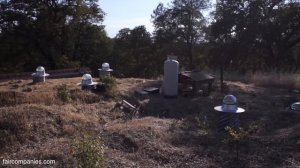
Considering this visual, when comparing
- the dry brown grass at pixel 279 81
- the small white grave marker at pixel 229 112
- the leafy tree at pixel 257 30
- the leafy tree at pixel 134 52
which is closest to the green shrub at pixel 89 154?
the small white grave marker at pixel 229 112

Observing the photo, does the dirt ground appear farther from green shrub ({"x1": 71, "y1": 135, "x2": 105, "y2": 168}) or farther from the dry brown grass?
the dry brown grass

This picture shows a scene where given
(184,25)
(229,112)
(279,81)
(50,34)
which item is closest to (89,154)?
(229,112)

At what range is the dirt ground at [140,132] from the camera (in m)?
6.48

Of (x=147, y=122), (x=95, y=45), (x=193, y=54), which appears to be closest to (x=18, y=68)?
(x=95, y=45)

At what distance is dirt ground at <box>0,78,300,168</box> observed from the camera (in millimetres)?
6484

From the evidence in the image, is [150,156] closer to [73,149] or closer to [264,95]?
[73,149]

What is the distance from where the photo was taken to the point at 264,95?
1338cm

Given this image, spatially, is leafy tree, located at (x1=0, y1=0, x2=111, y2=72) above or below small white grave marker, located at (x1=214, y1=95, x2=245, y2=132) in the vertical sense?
above

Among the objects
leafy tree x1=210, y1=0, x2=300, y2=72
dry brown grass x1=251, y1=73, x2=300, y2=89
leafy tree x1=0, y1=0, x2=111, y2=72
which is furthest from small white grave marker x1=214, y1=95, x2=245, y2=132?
leafy tree x1=0, y1=0, x2=111, y2=72

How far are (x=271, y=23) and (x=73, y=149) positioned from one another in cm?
2153

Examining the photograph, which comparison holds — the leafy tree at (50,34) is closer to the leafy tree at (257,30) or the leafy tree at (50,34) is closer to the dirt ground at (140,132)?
the leafy tree at (257,30)

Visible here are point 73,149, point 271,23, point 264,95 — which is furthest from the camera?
point 271,23

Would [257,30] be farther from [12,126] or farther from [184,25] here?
[12,126]

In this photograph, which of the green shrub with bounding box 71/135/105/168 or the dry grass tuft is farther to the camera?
the dry grass tuft
